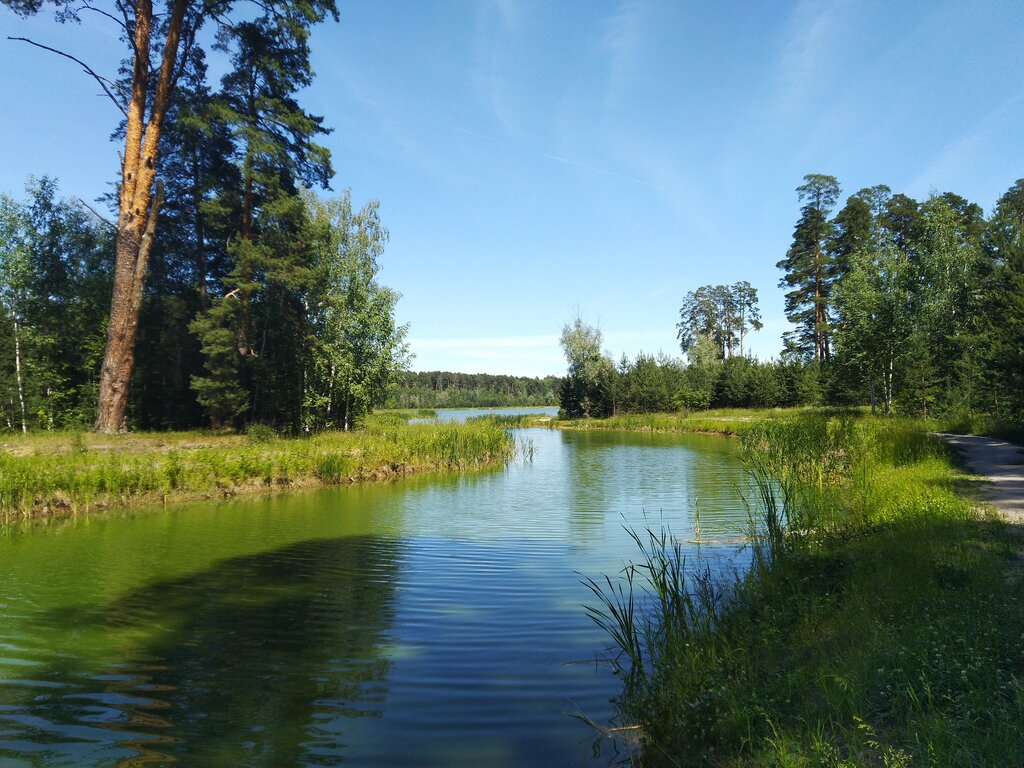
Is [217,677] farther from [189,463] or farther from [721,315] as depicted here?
[721,315]

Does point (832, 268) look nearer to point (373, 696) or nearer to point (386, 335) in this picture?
point (386, 335)

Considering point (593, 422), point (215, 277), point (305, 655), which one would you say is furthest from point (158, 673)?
point (593, 422)

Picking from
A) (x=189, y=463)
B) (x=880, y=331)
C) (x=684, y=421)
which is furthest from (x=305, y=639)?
(x=684, y=421)

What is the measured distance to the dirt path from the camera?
7.64 meters

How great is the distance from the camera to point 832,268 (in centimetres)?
4475

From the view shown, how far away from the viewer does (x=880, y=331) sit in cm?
2489

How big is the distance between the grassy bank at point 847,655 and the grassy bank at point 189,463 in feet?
36.5

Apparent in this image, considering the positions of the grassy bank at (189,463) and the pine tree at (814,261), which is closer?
the grassy bank at (189,463)

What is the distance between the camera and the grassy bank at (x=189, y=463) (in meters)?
11.3

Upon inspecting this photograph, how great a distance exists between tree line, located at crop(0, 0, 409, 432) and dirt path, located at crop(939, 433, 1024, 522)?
1963 cm

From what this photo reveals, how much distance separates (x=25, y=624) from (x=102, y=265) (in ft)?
85.1

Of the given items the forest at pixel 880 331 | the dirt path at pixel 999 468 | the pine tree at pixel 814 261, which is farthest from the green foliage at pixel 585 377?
the dirt path at pixel 999 468

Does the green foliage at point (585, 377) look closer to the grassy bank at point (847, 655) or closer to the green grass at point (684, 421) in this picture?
the green grass at point (684, 421)

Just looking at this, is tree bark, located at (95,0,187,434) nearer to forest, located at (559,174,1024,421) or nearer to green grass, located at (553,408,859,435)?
forest, located at (559,174,1024,421)
